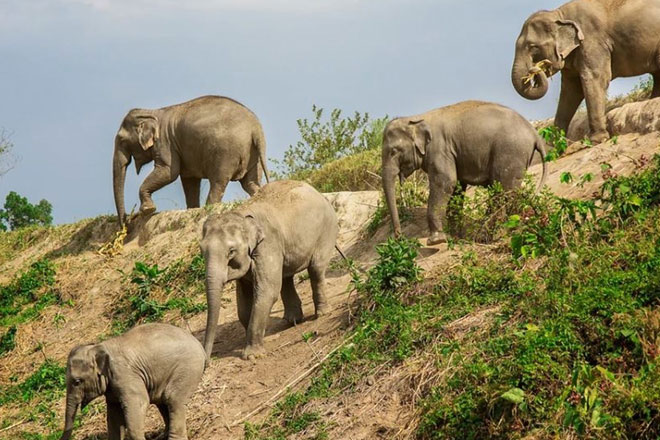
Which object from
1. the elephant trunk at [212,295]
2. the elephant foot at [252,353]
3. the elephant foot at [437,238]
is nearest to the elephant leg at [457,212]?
the elephant foot at [437,238]

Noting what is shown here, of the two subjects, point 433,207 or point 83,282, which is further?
point 83,282

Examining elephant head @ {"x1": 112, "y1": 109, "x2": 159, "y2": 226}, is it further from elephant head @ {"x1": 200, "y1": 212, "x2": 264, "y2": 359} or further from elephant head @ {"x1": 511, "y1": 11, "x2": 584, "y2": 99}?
elephant head @ {"x1": 200, "y1": 212, "x2": 264, "y2": 359}

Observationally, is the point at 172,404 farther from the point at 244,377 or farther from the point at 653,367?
the point at 653,367

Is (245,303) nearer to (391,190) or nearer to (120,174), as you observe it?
(391,190)

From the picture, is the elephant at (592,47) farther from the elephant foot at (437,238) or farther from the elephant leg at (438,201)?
the elephant foot at (437,238)

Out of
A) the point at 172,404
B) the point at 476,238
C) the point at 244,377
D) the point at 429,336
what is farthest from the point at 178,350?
the point at 476,238

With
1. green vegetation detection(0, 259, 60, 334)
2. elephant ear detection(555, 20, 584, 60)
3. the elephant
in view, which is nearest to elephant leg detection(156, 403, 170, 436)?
green vegetation detection(0, 259, 60, 334)

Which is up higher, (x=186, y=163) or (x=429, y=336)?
(x=186, y=163)

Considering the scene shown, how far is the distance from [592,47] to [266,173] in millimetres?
5390

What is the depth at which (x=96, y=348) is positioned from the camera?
1087 centimetres

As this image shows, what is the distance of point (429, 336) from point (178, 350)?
249 cm

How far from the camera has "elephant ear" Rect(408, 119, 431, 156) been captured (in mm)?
14829

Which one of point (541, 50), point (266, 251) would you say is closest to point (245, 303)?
point (266, 251)

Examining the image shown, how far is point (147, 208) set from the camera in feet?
61.3
